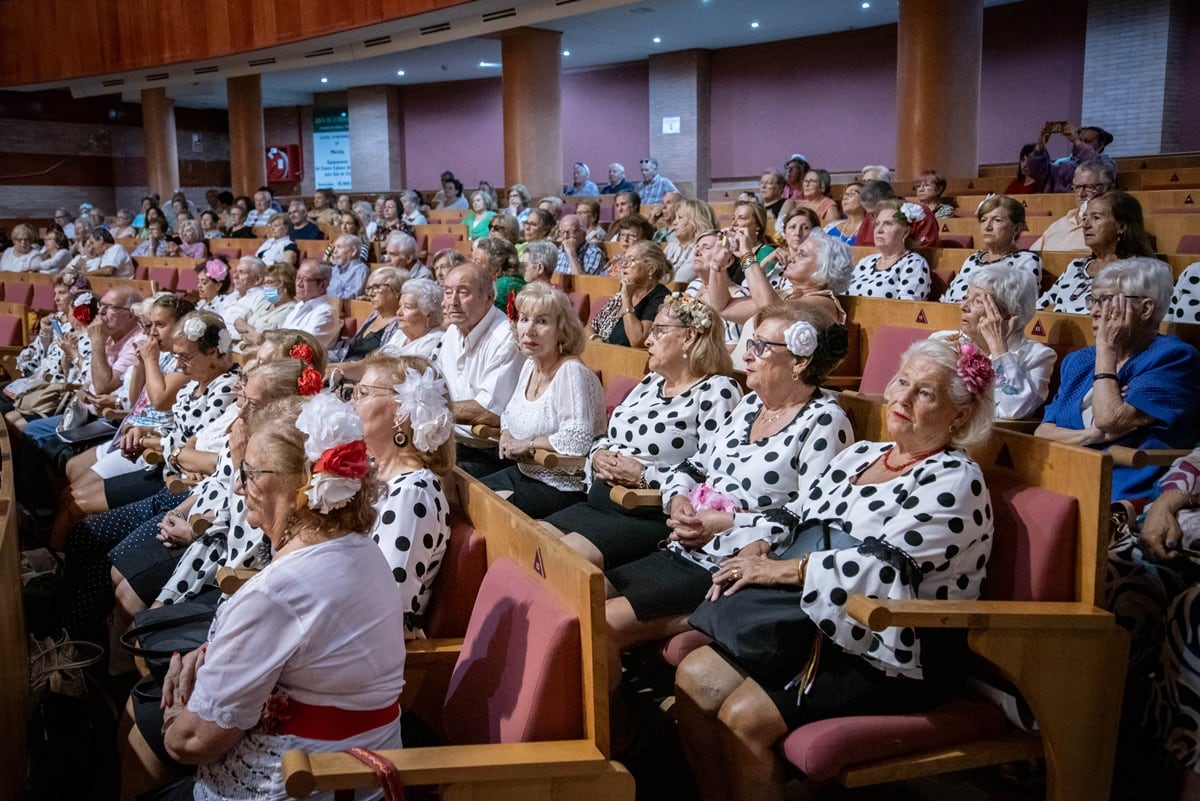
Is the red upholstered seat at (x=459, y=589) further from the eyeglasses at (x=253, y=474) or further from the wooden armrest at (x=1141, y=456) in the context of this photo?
the wooden armrest at (x=1141, y=456)

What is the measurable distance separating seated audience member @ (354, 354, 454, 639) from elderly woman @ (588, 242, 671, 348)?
175 centimetres

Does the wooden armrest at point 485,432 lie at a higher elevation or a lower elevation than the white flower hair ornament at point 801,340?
lower

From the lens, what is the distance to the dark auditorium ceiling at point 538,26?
10375 mm

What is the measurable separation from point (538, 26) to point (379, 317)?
7.76m

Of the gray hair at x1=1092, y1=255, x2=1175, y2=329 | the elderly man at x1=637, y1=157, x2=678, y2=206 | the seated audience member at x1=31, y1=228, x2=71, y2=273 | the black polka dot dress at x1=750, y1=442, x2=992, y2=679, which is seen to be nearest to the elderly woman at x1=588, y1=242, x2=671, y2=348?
the gray hair at x1=1092, y1=255, x2=1175, y2=329

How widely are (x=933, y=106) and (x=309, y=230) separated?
5.46 metres

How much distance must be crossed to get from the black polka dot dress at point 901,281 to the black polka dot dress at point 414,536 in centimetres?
272

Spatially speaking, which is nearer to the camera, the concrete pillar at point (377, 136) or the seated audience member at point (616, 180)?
the seated audience member at point (616, 180)

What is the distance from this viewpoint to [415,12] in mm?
10000

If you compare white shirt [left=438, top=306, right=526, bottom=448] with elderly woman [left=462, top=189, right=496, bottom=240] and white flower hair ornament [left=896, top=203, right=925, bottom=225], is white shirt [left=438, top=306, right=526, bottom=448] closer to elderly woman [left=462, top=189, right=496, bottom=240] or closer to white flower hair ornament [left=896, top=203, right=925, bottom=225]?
white flower hair ornament [left=896, top=203, right=925, bottom=225]

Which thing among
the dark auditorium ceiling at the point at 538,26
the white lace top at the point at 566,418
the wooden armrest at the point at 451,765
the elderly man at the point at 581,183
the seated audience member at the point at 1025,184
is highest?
the dark auditorium ceiling at the point at 538,26

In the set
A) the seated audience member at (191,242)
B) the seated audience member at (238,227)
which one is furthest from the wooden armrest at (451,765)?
the seated audience member at (238,227)

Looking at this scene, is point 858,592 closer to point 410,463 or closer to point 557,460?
point 410,463

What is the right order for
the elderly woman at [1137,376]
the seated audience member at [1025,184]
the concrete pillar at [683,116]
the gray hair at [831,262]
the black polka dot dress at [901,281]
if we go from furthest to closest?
the concrete pillar at [683,116]
the seated audience member at [1025,184]
the black polka dot dress at [901,281]
the gray hair at [831,262]
the elderly woman at [1137,376]
